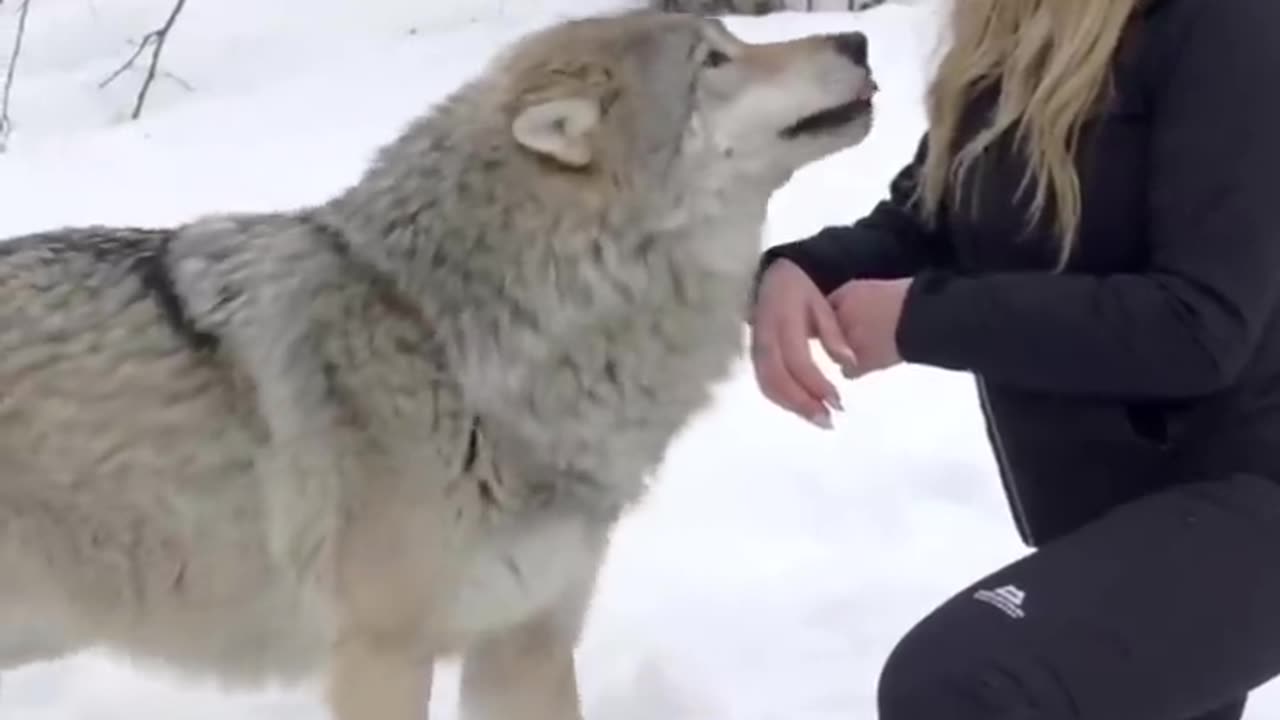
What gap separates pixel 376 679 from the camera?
2387 mm

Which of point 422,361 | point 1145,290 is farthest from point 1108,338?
point 422,361

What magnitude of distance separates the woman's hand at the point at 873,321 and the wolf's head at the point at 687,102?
33 cm

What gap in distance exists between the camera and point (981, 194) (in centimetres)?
216

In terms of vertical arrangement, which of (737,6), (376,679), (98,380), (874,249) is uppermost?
(874,249)

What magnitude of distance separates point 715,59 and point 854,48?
0.20 meters

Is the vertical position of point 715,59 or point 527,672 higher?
point 715,59

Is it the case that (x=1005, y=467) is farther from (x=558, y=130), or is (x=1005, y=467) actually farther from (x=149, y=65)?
(x=149, y=65)

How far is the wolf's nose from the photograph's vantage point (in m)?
2.38

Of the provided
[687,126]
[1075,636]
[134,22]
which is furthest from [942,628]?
[134,22]

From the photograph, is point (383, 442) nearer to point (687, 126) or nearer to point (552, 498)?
point (552, 498)

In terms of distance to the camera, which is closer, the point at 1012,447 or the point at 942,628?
the point at 942,628

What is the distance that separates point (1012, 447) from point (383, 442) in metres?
0.87

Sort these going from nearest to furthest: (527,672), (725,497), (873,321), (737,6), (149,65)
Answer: (873,321), (527,672), (725,497), (149,65), (737,6)

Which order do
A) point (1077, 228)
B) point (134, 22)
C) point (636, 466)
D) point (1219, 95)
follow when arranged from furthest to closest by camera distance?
point (134, 22)
point (636, 466)
point (1077, 228)
point (1219, 95)
